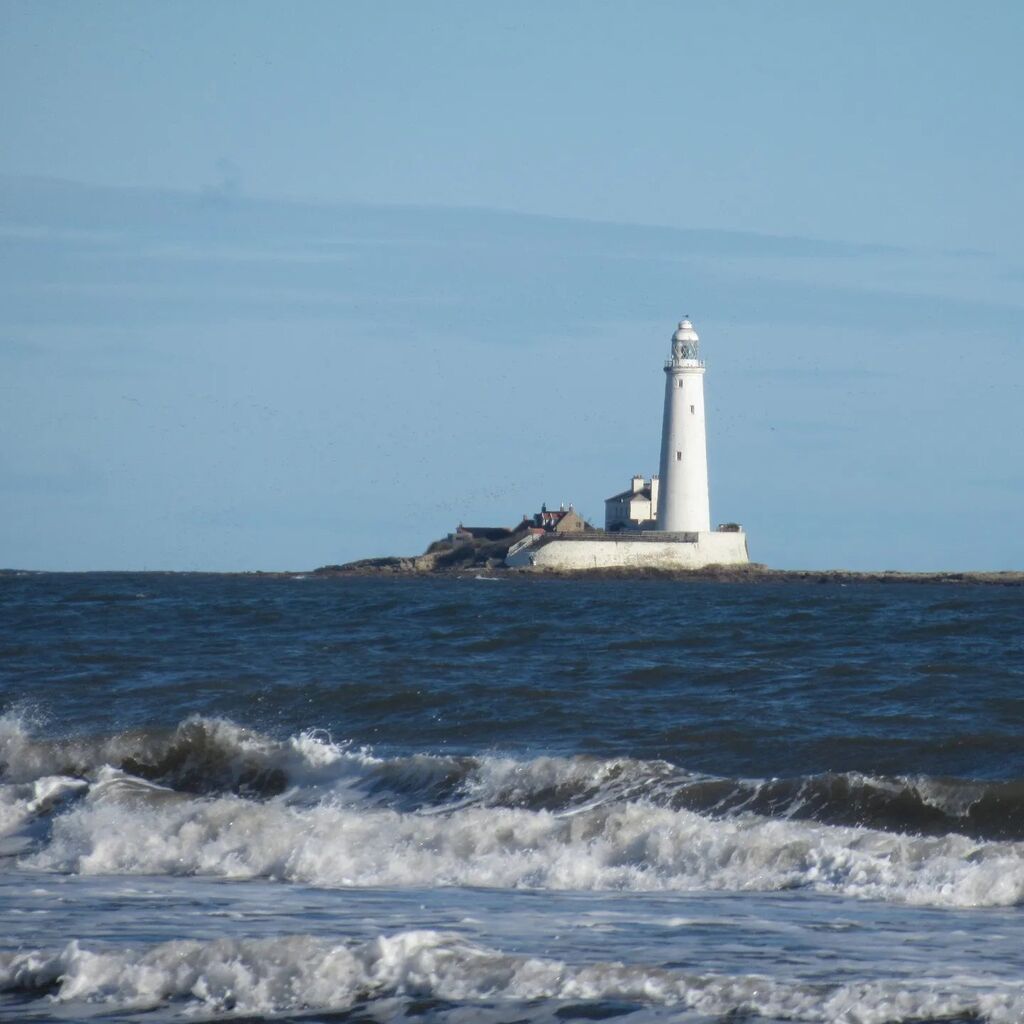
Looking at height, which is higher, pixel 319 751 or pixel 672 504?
pixel 672 504

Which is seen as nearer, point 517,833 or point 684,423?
point 517,833

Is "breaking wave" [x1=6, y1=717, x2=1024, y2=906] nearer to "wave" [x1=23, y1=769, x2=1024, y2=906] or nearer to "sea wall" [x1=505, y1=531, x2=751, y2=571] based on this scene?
"wave" [x1=23, y1=769, x2=1024, y2=906]

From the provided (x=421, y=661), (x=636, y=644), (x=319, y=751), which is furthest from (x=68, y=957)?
(x=636, y=644)

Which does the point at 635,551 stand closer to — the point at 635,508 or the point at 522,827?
the point at 635,508

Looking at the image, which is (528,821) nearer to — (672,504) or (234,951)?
(234,951)

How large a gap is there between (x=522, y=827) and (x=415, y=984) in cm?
307

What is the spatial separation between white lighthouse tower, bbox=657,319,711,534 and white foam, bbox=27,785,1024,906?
38.9m

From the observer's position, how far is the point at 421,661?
1605cm

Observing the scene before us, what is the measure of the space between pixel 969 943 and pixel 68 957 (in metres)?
3.55

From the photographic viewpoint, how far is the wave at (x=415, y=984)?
17.6 ft

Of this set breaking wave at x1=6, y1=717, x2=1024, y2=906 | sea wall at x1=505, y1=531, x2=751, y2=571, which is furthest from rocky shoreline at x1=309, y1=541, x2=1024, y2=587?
breaking wave at x1=6, y1=717, x2=1024, y2=906

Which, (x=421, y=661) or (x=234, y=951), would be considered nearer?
(x=234, y=951)

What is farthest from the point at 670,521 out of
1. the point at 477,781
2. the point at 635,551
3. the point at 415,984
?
the point at 415,984

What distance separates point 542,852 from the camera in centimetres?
847
